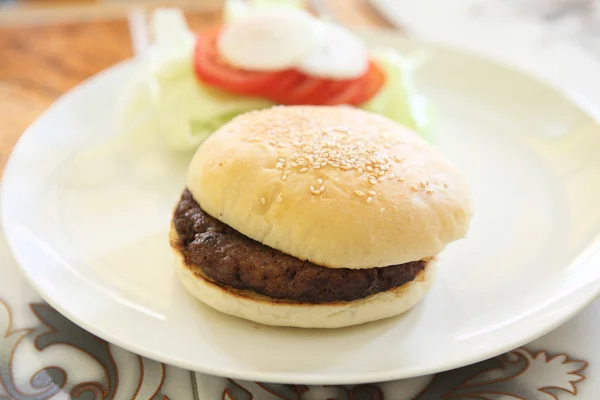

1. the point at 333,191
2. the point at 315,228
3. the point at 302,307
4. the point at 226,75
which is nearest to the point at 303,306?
the point at 302,307

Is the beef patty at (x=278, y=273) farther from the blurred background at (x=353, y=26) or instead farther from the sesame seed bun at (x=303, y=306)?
the blurred background at (x=353, y=26)

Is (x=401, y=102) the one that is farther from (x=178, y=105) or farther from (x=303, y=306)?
(x=303, y=306)

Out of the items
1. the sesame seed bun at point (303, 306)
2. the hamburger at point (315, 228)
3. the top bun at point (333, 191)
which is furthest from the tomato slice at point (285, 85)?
the sesame seed bun at point (303, 306)

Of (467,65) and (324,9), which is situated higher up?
(467,65)

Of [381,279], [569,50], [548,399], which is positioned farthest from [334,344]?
Result: [569,50]

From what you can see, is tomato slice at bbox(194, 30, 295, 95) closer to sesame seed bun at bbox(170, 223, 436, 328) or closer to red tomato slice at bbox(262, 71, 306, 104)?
red tomato slice at bbox(262, 71, 306, 104)

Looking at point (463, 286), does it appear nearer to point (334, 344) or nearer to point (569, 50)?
point (334, 344)
